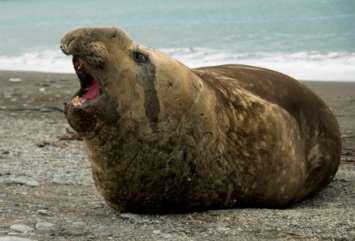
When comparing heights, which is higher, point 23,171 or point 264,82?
point 264,82

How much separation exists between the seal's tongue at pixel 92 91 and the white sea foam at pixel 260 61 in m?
7.62

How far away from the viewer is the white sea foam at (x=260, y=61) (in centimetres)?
1212

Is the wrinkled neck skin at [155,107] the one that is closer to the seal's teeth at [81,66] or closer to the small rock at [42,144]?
the seal's teeth at [81,66]

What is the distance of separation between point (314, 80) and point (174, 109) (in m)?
7.37

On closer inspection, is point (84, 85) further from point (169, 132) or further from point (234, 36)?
point (234, 36)

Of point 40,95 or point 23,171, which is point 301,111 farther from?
point 40,95

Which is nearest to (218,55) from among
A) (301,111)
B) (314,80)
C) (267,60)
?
(267,60)

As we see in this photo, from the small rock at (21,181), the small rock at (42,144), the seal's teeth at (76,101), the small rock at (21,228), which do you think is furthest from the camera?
the small rock at (42,144)

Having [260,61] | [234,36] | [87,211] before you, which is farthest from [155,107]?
[234,36]

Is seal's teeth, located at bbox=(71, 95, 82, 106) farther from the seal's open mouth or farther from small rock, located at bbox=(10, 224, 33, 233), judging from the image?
small rock, located at bbox=(10, 224, 33, 233)

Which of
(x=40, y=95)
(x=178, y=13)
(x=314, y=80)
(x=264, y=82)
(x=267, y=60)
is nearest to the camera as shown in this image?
(x=264, y=82)

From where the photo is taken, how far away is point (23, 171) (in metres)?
5.64

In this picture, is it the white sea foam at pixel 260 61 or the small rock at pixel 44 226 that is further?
the white sea foam at pixel 260 61

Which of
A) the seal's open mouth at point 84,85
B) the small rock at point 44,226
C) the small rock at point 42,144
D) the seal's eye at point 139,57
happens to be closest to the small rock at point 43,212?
the small rock at point 44,226
